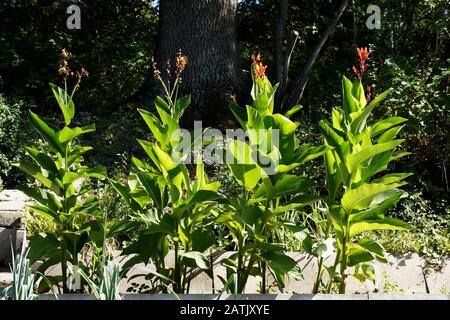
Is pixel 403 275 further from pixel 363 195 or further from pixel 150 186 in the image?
pixel 150 186

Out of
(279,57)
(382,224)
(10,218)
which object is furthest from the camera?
(279,57)

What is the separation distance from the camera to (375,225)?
3.65m

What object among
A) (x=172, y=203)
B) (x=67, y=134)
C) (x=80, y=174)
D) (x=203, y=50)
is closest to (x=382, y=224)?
(x=172, y=203)

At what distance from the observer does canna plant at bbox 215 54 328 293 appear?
140 inches

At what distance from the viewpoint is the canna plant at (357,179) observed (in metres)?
3.56

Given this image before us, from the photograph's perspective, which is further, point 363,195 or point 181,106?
point 181,106

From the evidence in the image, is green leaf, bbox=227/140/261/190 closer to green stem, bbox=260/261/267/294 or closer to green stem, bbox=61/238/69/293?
green stem, bbox=260/261/267/294

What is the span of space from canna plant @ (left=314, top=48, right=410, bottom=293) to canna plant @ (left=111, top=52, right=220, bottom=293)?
637mm

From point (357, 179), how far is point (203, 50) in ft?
13.7

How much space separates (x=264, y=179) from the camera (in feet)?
11.7

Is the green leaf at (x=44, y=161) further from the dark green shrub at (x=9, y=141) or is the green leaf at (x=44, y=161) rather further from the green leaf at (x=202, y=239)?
the dark green shrub at (x=9, y=141)

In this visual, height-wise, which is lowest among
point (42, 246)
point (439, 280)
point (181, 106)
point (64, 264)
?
point (439, 280)

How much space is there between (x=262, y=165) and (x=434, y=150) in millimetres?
2828
